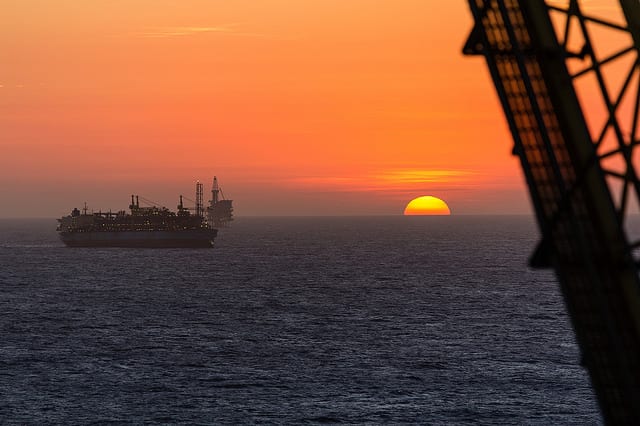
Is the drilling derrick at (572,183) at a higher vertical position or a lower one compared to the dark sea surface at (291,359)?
higher

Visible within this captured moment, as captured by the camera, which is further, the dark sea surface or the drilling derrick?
the dark sea surface

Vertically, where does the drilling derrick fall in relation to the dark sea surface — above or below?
above

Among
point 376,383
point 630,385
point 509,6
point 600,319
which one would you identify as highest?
point 509,6

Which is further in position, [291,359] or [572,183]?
[291,359]

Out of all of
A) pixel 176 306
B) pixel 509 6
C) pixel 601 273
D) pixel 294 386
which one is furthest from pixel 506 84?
pixel 176 306

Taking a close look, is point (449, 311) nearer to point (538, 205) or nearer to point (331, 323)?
point (331, 323)

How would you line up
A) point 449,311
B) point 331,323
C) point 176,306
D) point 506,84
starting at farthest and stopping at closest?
point 176,306
point 449,311
point 331,323
point 506,84

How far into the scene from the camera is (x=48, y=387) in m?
87.8

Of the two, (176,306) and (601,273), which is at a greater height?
(601,273)

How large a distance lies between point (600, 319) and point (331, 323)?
12265cm

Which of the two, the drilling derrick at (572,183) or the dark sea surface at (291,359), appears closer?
the drilling derrick at (572,183)

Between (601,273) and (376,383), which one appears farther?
(376,383)

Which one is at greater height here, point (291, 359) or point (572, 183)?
point (572, 183)

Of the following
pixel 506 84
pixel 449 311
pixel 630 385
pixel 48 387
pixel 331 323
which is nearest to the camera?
pixel 630 385
